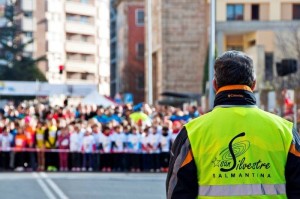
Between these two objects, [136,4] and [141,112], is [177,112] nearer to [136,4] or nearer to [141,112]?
[141,112]

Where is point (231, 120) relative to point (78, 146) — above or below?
above

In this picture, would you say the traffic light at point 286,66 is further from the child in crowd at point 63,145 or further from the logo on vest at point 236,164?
the logo on vest at point 236,164

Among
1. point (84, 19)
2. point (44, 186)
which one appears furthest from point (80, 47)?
point (44, 186)

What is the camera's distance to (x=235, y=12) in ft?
240

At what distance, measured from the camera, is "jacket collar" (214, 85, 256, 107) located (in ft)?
19.2

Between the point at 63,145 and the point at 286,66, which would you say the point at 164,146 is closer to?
the point at 63,145

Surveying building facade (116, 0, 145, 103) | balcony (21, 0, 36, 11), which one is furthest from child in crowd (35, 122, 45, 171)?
balcony (21, 0, 36, 11)

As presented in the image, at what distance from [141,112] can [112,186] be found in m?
11.9

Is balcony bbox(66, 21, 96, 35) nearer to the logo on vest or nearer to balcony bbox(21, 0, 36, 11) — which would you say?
balcony bbox(21, 0, 36, 11)

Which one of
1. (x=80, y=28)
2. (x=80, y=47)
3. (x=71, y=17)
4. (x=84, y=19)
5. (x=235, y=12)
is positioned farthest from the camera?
(x=84, y=19)

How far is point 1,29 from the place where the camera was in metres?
102

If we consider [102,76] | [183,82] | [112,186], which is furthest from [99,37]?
[112,186]

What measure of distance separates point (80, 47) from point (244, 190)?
5098 inches

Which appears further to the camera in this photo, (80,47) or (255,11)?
(80,47)
